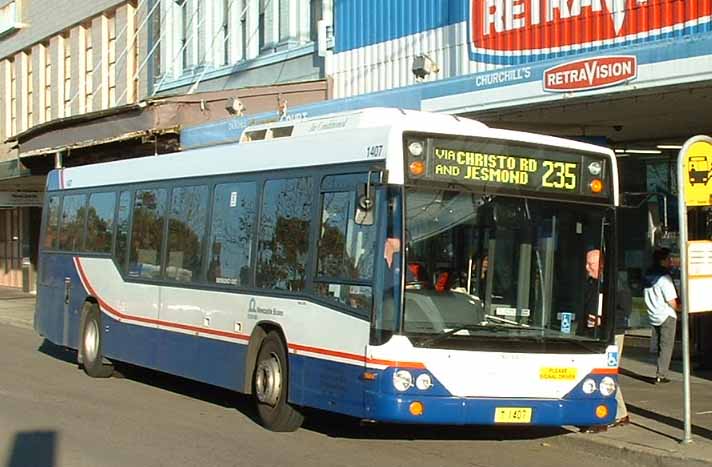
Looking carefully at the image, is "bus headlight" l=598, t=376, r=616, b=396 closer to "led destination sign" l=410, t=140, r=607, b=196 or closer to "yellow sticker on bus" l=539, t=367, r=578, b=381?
"yellow sticker on bus" l=539, t=367, r=578, b=381

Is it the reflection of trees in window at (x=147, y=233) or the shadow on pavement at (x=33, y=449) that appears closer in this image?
the shadow on pavement at (x=33, y=449)

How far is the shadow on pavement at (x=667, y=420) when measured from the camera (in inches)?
394

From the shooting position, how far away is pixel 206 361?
1152 centimetres

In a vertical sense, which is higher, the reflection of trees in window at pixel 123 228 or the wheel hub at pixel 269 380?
the reflection of trees in window at pixel 123 228

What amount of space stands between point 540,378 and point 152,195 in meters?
6.27

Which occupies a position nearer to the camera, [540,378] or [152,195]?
[540,378]

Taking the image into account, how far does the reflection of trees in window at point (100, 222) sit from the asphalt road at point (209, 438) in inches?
89.5

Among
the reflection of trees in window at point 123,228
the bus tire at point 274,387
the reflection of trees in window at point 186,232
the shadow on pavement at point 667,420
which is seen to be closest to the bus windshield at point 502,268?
the shadow on pavement at point 667,420

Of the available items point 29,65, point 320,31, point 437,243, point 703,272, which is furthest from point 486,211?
point 29,65

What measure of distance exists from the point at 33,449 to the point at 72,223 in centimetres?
701

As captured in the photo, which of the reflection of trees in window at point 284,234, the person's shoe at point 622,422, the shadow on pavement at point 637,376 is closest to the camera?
the reflection of trees in window at point 284,234

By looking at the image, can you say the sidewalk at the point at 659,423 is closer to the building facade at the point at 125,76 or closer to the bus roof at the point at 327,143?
the bus roof at the point at 327,143

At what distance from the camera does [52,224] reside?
54.9 feet

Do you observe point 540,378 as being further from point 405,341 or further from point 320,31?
point 320,31
